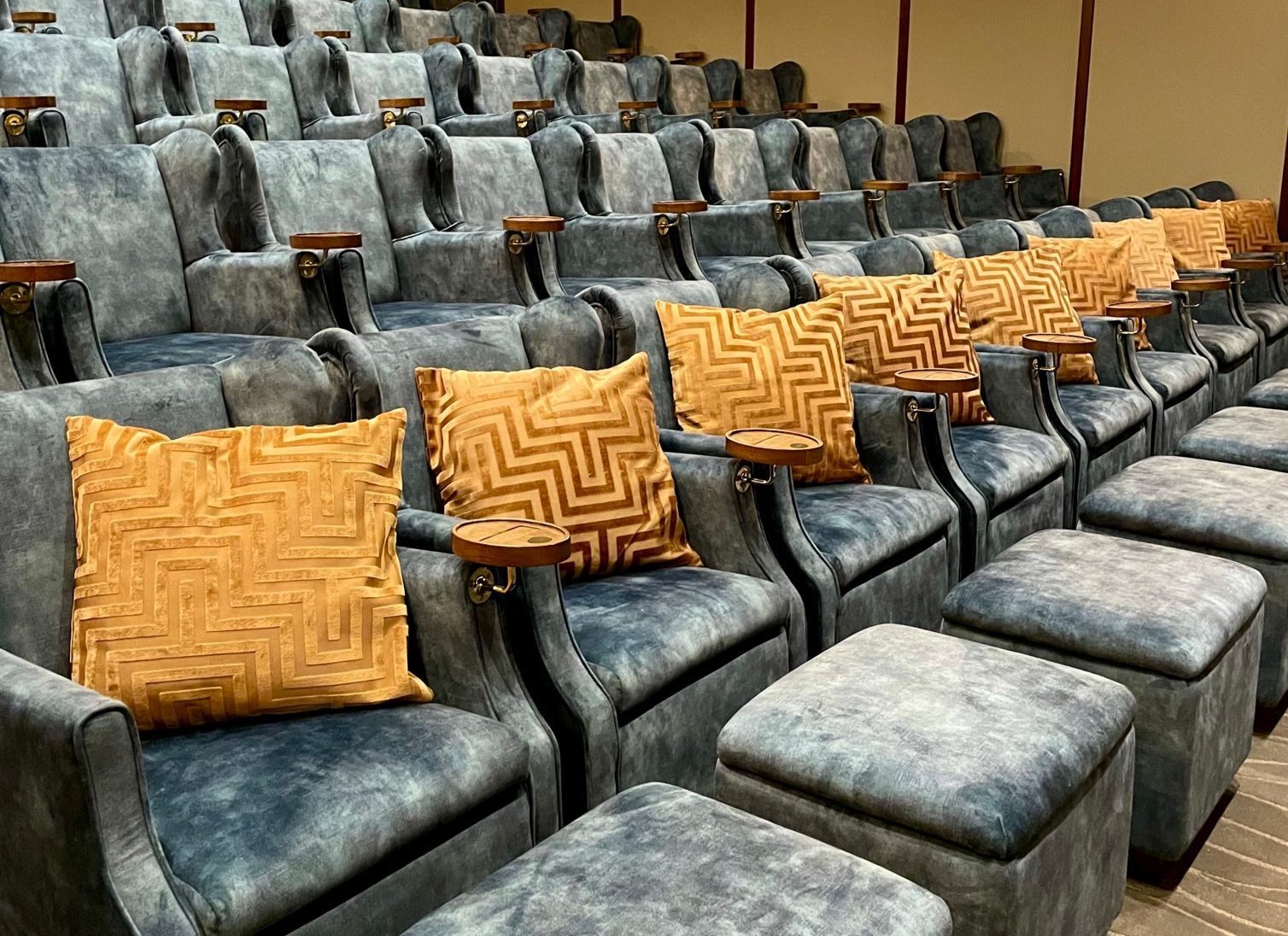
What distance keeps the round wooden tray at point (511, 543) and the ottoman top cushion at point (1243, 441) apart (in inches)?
71.5

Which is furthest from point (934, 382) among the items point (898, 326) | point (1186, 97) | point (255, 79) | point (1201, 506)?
point (1186, 97)

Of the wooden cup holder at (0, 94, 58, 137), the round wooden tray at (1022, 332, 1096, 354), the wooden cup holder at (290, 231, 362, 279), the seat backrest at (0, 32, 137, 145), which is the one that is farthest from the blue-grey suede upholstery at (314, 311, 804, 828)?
the seat backrest at (0, 32, 137, 145)

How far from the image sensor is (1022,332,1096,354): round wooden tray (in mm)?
2621

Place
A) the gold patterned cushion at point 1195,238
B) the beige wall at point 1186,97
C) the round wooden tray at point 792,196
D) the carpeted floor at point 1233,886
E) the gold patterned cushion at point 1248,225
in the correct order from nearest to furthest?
the carpeted floor at point 1233,886, the round wooden tray at point 792,196, the gold patterned cushion at point 1195,238, the gold patterned cushion at point 1248,225, the beige wall at point 1186,97

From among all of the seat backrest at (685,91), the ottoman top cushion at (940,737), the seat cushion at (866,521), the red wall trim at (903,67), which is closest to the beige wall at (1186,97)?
the red wall trim at (903,67)

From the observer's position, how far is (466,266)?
9.35 ft

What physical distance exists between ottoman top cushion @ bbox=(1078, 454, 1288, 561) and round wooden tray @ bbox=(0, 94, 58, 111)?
2299 millimetres

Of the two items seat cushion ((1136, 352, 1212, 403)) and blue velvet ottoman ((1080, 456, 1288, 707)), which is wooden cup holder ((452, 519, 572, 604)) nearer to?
blue velvet ottoman ((1080, 456, 1288, 707))

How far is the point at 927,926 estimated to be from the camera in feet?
3.20

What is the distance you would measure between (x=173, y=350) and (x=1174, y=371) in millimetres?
2530

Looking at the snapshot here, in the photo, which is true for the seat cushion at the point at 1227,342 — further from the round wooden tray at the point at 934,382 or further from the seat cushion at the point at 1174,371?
the round wooden tray at the point at 934,382

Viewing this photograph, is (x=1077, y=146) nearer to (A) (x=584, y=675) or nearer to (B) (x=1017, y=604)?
(B) (x=1017, y=604)

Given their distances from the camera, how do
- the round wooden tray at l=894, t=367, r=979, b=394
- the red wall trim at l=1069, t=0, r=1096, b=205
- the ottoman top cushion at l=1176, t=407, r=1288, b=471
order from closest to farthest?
the round wooden tray at l=894, t=367, r=979, b=394 < the ottoman top cushion at l=1176, t=407, r=1288, b=471 < the red wall trim at l=1069, t=0, r=1096, b=205

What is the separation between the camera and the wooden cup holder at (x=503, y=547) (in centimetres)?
124
